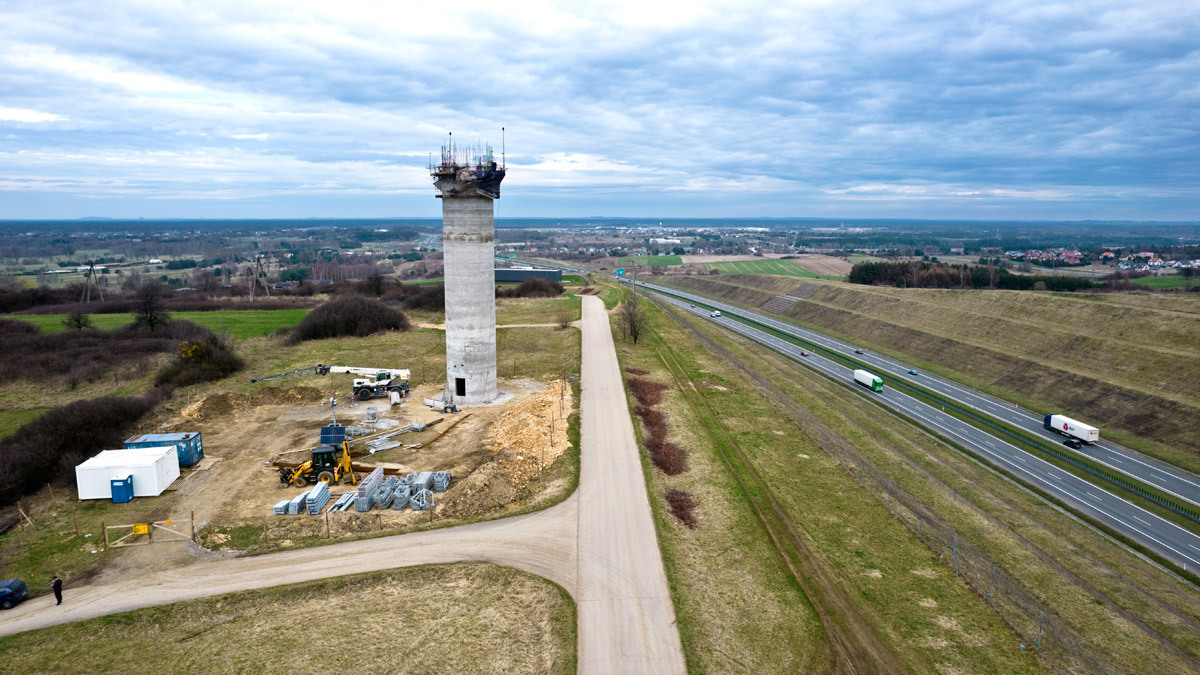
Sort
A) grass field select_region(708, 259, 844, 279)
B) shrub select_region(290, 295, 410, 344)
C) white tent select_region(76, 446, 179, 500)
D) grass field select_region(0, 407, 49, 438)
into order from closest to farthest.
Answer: white tent select_region(76, 446, 179, 500) < grass field select_region(0, 407, 49, 438) < shrub select_region(290, 295, 410, 344) < grass field select_region(708, 259, 844, 279)

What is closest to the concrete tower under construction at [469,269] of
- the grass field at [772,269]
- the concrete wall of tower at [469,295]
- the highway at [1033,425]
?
the concrete wall of tower at [469,295]

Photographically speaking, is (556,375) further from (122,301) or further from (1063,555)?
(122,301)

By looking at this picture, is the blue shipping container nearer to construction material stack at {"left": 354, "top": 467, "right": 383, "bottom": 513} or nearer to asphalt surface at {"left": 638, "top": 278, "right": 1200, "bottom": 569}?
construction material stack at {"left": 354, "top": 467, "right": 383, "bottom": 513}

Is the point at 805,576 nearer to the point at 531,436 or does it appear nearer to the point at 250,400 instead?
the point at 531,436

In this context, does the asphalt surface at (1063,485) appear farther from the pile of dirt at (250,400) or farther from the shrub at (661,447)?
the pile of dirt at (250,400)

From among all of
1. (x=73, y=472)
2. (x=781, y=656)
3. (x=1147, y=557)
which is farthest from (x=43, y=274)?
(x=1147, y=557)

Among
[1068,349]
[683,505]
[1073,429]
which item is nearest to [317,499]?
[683,505]

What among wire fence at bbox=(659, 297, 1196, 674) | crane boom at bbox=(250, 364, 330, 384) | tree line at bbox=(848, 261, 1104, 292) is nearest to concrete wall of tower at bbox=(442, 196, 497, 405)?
crane boom at bbox=(250, 364, 330, 384)
